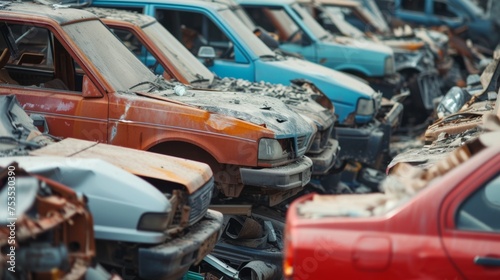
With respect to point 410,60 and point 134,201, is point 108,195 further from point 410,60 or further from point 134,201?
point 410,60

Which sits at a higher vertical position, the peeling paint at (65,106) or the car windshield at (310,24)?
the peeling paint at (65,106)

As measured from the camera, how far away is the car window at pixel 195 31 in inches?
443

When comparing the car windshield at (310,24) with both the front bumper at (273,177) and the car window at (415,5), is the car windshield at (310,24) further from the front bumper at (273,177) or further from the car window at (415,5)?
the car window at (415,5)

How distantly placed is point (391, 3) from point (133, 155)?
1587 cm

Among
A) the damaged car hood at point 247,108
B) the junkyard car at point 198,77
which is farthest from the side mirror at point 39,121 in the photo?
the junkyard car at point 198,77

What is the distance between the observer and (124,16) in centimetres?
1000

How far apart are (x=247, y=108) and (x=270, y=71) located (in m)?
3.13

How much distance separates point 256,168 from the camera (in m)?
7.82

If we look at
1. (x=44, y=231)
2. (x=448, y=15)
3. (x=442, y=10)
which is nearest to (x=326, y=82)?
(x=44, y=231)

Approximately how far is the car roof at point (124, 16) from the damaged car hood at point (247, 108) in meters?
1.39

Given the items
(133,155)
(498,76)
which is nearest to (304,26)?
(498,76)

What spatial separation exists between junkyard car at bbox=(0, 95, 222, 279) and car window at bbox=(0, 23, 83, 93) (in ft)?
6.37

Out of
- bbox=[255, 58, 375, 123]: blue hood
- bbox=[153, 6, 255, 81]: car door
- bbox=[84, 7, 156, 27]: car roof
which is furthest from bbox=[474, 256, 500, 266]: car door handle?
bbox=[153, 6, 255, 81]: car door

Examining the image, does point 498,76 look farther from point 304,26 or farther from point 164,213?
point 164,213
